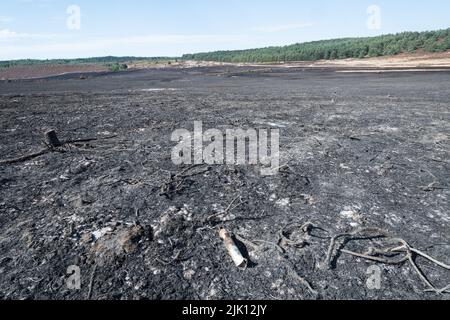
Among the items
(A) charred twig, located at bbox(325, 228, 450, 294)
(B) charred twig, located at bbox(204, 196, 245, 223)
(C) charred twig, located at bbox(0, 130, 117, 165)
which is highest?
(C) charred twig, located at bbox(0, 130, 117, 165)

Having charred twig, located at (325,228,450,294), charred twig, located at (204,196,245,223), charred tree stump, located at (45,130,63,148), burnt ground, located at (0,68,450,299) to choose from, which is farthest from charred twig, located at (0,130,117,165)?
charred twig, located at (325,228,450,294)

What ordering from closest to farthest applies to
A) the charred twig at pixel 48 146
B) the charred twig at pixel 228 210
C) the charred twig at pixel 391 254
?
the charred twig at pixel 391 254 < the charred twig at pixel 228 210 < the charred twig at pixel 48 146

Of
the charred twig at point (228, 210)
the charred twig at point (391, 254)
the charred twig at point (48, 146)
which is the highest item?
the charred twig at point (48, 146)

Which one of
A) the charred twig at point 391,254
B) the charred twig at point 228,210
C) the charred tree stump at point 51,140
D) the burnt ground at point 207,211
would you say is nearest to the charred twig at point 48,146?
the charred tree stump at point 51,140

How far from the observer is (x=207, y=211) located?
4.45m

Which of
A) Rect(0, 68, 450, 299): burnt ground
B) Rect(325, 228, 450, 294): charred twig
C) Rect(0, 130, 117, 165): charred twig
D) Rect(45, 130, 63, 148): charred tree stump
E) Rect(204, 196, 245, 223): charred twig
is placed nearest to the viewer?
Rect(0, 68, 450, 299): burnt ground

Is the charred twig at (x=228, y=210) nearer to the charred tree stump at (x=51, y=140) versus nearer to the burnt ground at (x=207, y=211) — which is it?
the burnt ground at (x=207, y=211)

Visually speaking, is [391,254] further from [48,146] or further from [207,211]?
[48,146]

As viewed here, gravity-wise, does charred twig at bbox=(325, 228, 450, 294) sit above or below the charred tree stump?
below

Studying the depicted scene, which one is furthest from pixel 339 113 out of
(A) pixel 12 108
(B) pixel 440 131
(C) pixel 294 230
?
(A) pixel 12 108

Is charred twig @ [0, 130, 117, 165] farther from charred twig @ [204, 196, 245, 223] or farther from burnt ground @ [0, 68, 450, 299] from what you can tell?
charred twig @ [204, 196, 245, 223]

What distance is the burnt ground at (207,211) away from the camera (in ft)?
10.3

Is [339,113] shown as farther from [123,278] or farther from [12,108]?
[12,108]

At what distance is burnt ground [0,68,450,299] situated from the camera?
315 cm
